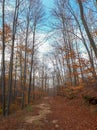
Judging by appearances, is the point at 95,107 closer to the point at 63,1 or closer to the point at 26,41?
the point at 63,1

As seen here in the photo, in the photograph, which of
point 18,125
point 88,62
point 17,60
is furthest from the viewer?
point 17,60

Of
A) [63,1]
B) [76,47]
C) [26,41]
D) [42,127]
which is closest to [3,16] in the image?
[63,1]

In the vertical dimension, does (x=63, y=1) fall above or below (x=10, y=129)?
above

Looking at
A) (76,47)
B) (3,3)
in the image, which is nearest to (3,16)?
(3,3)

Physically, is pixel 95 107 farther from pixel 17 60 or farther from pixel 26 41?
pixel 17 60

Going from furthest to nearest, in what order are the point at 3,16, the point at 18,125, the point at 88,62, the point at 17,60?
the point at 17,60 → the point at 88,62 → the point at 3,16 → the point at 18,125

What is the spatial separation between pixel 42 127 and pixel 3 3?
9.91m

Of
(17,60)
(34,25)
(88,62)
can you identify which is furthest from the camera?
(17,60)

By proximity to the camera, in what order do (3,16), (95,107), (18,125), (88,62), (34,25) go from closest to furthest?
(18,125) → (95,107) → (3,16) → (88,62) → (34,25)

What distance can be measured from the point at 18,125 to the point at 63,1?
9.88 metres

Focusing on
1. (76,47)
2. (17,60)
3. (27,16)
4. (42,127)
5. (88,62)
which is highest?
(27,16)

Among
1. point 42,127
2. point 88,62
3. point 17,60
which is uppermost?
point 17,60

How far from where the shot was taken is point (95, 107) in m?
10.2

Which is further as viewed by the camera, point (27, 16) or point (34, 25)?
point (34, 25)
